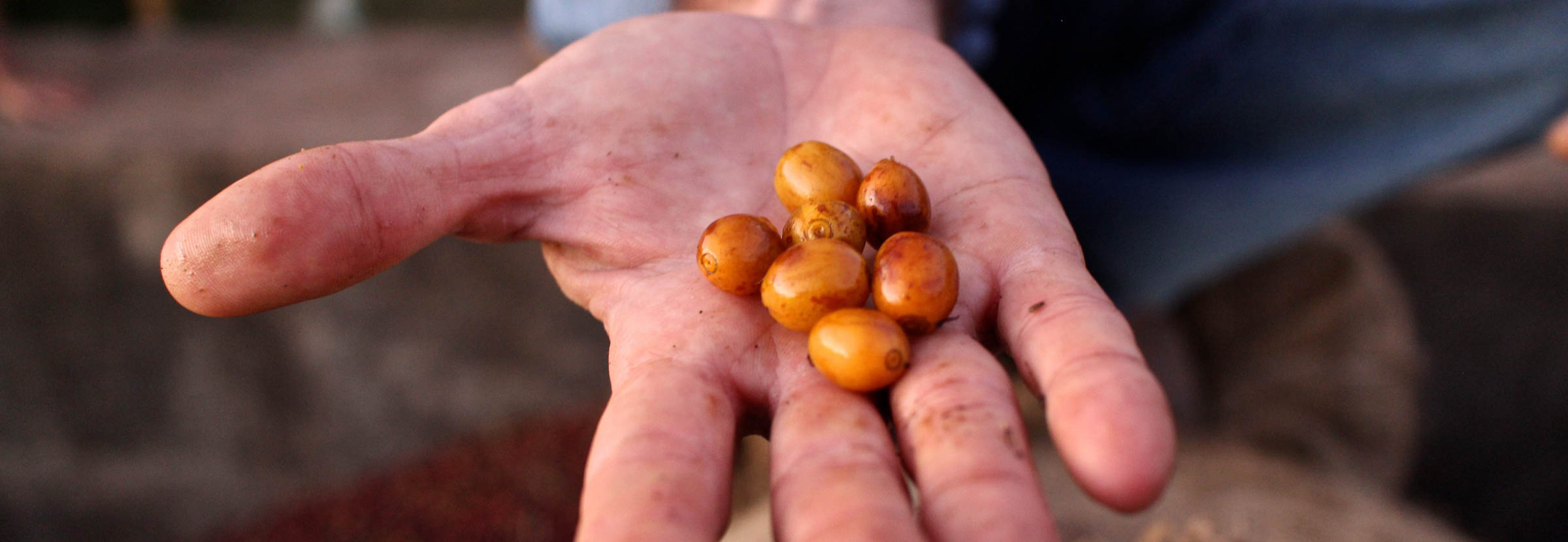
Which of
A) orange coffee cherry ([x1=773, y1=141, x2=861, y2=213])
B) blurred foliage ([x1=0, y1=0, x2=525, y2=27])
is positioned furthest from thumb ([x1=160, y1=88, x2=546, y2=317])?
blurred foliage ([x1=0, y1=0, x2=525, y2=27])

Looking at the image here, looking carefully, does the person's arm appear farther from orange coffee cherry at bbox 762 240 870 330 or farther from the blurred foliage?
the blurred foliage

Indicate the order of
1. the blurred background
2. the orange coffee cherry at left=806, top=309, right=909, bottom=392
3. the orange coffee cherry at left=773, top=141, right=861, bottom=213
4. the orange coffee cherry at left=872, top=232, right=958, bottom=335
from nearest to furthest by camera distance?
the orange coffee cherry at left=806, top=309, right=909, bottom=392
the orange coffee cherry at left=872, top=232, right=958, bottom=335
the orange coffee cherry at left=773, top=141, right=861, bottom=213
the blurred background

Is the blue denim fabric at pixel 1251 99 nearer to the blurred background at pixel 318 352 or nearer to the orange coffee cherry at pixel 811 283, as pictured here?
the blurred background at pixel 318 352

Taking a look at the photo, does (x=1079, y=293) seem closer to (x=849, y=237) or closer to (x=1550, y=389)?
(x=849, y=237)

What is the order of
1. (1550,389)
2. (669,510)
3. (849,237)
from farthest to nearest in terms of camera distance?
1. (1550,389)
2. (849,237)
3. (669,510)

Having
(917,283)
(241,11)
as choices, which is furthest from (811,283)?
(241,11)

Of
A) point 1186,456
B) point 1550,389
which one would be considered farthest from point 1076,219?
point 1550,389
